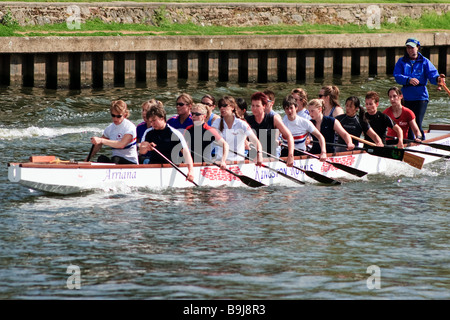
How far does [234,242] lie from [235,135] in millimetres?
3454

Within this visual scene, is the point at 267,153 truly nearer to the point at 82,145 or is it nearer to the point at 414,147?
the point at 414,147

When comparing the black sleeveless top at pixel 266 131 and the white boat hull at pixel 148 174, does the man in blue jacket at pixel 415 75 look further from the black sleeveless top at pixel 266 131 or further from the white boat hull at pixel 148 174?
the black sleeveless top at pixel 266 131

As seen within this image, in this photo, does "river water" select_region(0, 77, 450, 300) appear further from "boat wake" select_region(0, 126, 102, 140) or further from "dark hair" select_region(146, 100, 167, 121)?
"boat wake" select_region(0, 126, 102, 140)

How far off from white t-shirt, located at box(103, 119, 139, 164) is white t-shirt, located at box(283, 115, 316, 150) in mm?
3028

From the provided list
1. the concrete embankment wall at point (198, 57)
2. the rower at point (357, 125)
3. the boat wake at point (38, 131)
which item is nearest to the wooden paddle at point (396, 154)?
the rower at point (357, 125)

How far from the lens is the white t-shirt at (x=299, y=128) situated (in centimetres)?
1396

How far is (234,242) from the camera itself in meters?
10.4

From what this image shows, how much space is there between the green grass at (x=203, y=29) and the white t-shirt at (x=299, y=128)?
10913 mm

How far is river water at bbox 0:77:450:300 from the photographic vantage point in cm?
873

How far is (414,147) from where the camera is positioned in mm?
16172

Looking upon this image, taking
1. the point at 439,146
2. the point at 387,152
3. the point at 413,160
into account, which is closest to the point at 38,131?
the point at 387,152

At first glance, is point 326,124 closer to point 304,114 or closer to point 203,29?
point 304,114

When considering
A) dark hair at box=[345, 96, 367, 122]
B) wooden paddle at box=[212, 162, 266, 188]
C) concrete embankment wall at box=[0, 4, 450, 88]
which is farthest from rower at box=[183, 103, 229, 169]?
concrete embankment wall at box=[0, 4, 450, 88]

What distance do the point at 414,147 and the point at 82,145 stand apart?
24.7ft
